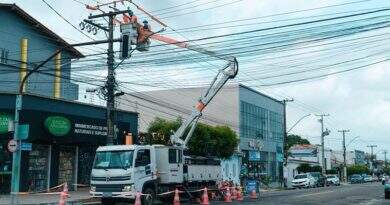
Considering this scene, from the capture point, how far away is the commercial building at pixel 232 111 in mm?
65938

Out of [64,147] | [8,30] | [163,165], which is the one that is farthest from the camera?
[8,30]

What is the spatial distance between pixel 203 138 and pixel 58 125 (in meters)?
15.3

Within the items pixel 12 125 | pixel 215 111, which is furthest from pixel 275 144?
pixel 12 125

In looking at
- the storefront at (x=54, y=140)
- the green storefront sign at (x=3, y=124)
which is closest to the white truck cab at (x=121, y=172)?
the storefront at (x=54, y=140)

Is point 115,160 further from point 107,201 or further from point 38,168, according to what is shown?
point 38,168

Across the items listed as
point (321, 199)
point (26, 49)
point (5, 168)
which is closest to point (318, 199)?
point (321, 199)

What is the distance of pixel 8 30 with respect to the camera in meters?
40.3

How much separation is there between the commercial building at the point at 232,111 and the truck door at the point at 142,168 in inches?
1419

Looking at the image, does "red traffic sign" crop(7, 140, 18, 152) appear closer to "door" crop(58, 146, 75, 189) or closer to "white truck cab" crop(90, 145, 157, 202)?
"white truck cab" crop(90, 145, 157, 202)

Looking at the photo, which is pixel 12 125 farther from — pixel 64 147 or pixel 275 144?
pixel 275 144

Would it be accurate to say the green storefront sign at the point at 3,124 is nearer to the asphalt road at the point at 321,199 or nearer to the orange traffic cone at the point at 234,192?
the orange traffic cone at the point at 234,192

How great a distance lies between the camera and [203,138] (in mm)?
46344

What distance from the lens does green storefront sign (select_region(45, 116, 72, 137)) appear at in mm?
33397

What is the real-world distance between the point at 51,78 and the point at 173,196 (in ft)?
65.3
